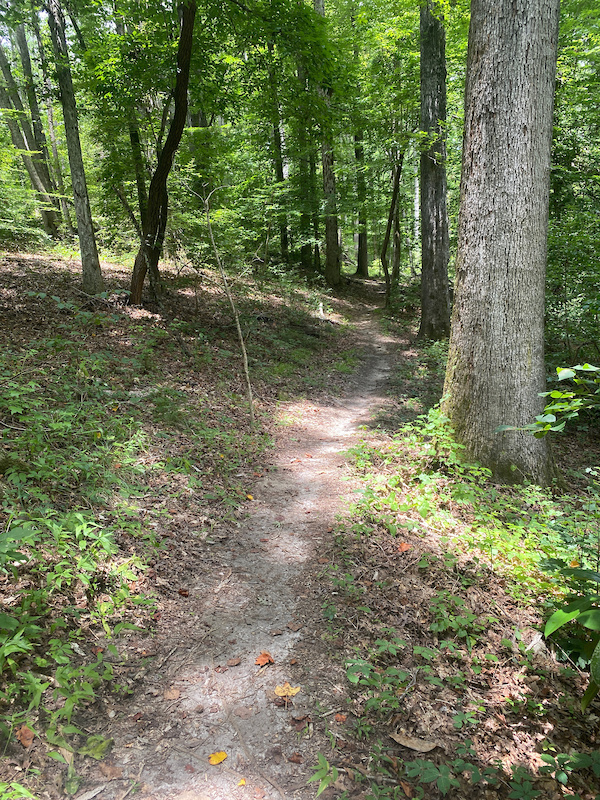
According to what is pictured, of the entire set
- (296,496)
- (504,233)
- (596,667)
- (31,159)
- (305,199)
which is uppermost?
(31,159)

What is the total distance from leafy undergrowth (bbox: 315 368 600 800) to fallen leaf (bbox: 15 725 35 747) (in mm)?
1439

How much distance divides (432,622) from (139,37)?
35.1 ft

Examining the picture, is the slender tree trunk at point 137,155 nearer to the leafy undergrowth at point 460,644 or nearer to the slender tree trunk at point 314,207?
the leafy undergrowth at point 460,644

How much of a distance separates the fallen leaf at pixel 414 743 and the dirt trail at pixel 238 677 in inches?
18.2

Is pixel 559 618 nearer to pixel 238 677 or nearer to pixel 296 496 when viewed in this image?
pixel 238 677

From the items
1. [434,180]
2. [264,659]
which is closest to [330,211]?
[434,180]

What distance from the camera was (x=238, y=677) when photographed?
2799 millimetres

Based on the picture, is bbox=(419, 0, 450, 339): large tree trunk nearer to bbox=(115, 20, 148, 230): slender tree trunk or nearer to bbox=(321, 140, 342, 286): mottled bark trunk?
bbox=(115, 20, 148, 230): slender tree trunk

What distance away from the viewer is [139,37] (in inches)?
326

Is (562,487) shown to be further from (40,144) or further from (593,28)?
(40,144)

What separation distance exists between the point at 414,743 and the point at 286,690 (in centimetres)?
78

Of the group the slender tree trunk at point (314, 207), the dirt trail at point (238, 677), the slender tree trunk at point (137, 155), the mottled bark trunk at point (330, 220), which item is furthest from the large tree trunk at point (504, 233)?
the slender tree trunk at point (314, 207)

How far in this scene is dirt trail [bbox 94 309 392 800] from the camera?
2.20 m

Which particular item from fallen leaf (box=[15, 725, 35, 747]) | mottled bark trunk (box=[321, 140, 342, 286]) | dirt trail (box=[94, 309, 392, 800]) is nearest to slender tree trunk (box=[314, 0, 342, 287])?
mottled bark trunk (box=[321, 140, 342, 286])
